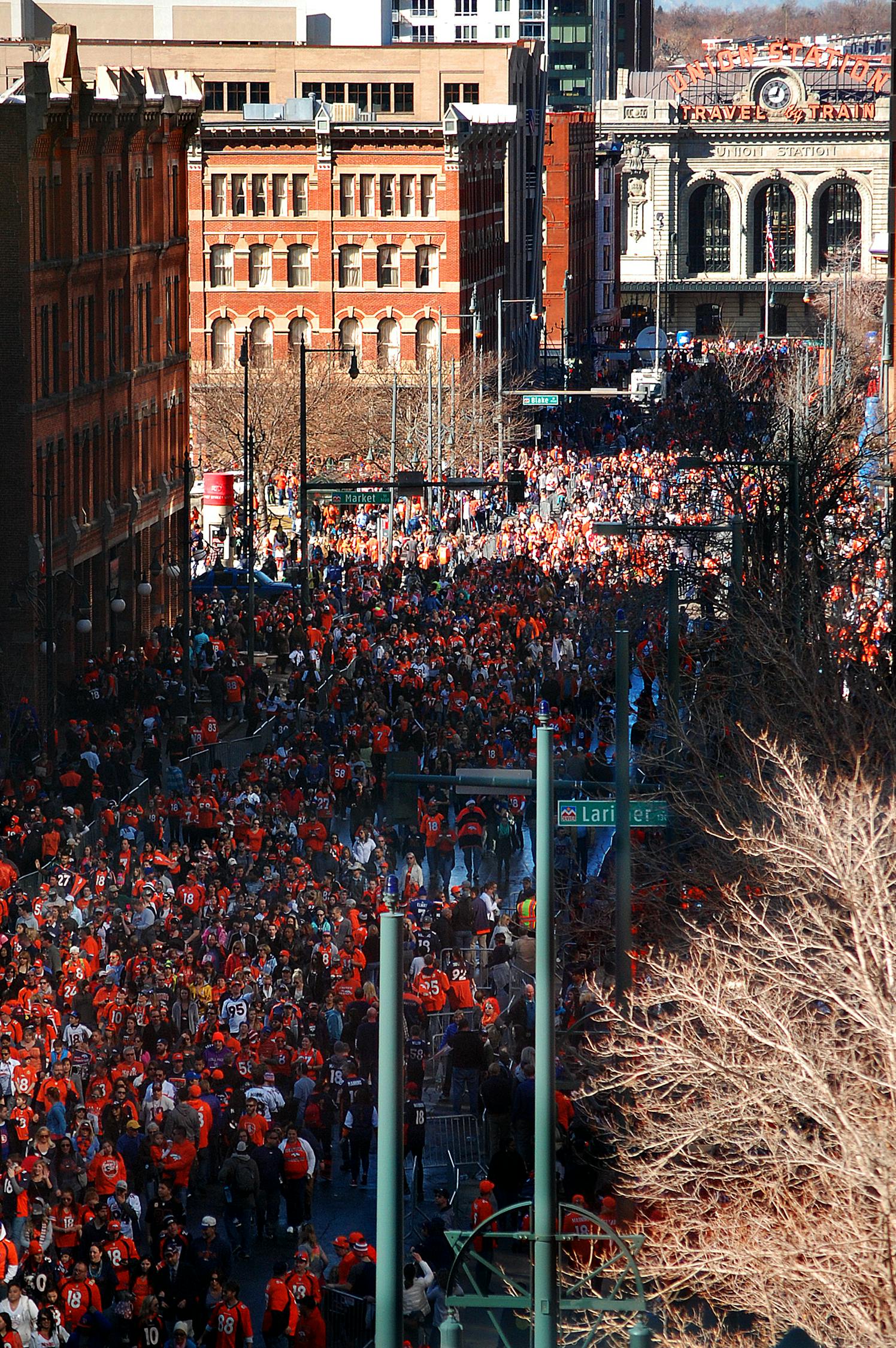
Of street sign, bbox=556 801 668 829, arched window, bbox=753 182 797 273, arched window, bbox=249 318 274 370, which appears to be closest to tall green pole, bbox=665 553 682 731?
street sign, bbox=556 801 668 829

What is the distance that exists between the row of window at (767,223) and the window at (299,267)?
88008 mm

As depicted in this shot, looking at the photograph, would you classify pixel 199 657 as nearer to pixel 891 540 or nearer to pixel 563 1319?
pixel 891 540

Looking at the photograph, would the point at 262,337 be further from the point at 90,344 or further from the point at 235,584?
the point at 235,584

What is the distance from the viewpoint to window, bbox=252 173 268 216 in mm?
88188

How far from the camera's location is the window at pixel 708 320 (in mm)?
170375

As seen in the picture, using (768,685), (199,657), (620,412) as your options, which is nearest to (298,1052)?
(768,685)

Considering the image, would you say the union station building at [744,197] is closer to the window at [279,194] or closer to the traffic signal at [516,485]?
the window at [279,194]

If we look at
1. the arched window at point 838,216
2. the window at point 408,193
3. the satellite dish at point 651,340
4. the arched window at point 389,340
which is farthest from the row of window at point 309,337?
the arched window at point 838,216

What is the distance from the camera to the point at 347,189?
290 feet

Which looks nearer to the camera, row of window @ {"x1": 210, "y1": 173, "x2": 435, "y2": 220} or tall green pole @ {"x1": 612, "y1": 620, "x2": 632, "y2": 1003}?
tall green pole @ {"x1": 612, "y1": 620, "x2": 632, "y2": 1003}

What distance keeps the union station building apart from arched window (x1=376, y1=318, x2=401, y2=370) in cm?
7976

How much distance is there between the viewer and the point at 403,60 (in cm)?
9950

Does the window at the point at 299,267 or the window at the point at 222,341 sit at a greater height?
the window at the point at 299,267

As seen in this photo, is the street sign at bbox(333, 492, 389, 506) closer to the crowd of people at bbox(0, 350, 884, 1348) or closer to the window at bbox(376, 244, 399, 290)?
the crowd of people at bbox(0, 350, 884, 1348)
